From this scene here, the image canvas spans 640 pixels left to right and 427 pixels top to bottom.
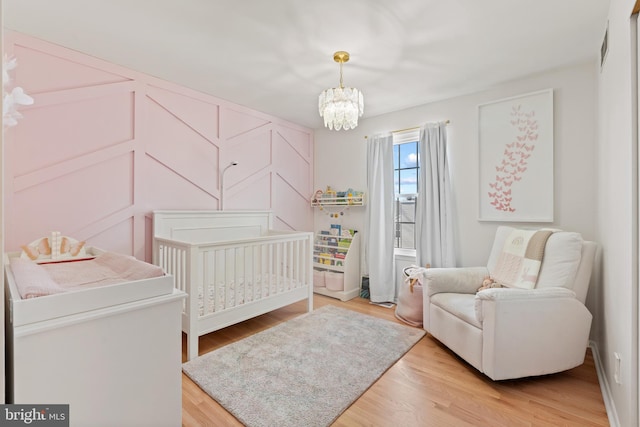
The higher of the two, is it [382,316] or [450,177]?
[450,177]

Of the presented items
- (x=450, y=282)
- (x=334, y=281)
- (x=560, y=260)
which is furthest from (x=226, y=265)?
(x=560, y=260)

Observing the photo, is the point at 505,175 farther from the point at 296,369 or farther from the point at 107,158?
the point at 107,158

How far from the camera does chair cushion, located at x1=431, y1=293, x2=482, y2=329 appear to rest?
6.46 feet

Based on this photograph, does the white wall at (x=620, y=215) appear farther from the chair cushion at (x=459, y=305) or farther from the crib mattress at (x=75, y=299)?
the crib mattress at (x=75, y=299)

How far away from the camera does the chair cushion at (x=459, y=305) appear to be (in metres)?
1.97

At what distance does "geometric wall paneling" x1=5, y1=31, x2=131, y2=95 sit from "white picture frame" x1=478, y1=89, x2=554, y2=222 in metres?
3.39

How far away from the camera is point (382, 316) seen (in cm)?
300

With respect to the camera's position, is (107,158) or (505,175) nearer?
(107,158)

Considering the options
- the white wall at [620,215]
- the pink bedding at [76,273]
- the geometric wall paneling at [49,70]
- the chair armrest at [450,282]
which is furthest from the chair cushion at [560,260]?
the geometric wall paneling at [49,70]

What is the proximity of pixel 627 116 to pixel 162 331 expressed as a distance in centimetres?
218

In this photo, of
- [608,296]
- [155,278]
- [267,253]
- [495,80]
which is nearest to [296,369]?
[267,253]

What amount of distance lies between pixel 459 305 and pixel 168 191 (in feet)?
8.74

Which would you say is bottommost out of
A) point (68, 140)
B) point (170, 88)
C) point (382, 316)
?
point (382, 316)
